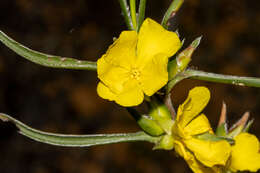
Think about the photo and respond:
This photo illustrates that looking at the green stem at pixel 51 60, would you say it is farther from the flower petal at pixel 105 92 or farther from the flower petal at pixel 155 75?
the flower petal at pixel 155 75

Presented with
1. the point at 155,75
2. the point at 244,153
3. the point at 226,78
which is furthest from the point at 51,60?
the point at 244,153

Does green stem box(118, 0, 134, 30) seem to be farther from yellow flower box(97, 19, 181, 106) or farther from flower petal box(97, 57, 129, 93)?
flower petal box(97, 57, 129, 93)

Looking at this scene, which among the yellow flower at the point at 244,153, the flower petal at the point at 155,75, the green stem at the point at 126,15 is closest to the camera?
the flower petal at the point at 155,75

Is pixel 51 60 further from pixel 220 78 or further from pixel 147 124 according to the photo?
pixel 220 78

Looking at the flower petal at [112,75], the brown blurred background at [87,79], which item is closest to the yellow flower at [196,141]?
the flower petal at [112,75]

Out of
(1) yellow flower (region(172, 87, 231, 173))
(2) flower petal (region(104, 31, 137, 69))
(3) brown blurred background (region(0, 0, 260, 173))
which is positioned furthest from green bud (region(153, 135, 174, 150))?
(3) brown blurred background (region(0, 0, 260, 173))

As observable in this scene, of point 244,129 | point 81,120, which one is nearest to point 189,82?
point 81,120
